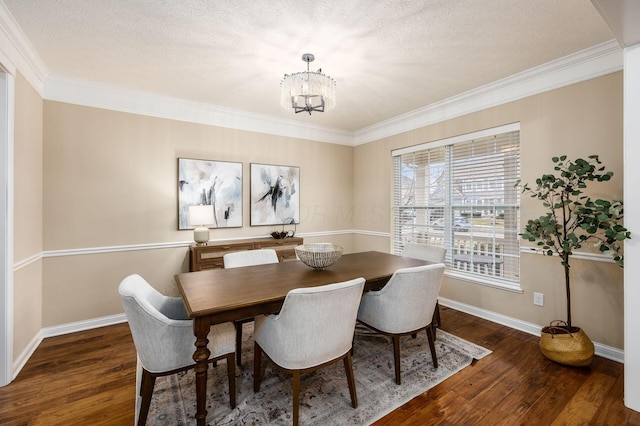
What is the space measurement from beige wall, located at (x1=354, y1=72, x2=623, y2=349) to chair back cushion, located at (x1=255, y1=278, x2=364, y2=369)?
7.49ft

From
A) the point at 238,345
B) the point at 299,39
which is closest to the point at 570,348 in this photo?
the point at 238,345

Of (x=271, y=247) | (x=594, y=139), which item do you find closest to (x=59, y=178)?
(x=271, y=247)

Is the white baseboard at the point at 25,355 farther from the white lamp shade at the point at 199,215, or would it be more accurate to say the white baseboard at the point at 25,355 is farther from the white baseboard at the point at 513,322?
the white baseboard at the point at 513,322

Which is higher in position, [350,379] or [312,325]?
[312,325]

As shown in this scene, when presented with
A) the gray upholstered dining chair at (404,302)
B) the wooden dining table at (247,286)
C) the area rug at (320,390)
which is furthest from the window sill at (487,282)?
the gray upholstered dining chair at (404,302)

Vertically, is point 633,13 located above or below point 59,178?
above

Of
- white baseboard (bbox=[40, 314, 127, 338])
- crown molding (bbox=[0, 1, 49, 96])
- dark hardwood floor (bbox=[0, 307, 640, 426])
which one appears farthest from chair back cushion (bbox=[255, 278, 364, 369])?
crown molding (bbox=[0, 1, 49, 96])

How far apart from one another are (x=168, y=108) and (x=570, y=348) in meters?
4.70

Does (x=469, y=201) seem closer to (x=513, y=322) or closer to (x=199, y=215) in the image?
(x=513, y=322)

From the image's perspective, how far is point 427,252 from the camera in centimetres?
314

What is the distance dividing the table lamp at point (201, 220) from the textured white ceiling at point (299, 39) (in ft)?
4.51

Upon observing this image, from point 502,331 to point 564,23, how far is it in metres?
2.79

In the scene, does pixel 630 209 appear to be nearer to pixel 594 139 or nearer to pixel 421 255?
pixel 594 139

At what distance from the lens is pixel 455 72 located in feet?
9.36
